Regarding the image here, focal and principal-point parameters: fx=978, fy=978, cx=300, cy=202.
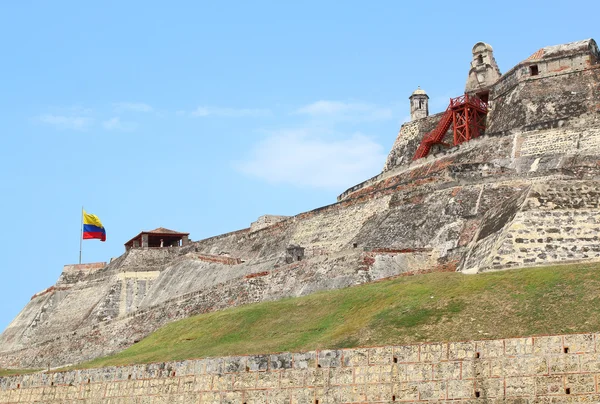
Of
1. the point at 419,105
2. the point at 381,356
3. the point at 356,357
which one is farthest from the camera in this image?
the point at 419,105

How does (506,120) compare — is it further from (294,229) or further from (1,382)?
(1,382)

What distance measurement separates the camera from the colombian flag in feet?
213

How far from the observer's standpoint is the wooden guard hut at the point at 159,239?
6353 cm

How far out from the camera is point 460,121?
2307 inches

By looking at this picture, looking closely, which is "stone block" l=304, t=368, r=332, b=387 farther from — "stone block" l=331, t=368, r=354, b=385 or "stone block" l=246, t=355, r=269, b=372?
"stone block" l=246, t=355, r=269, b=372

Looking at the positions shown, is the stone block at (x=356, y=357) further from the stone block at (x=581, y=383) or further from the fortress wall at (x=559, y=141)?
the fortress wall at (x=559, y=141)

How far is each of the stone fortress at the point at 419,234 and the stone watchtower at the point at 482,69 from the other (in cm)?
9

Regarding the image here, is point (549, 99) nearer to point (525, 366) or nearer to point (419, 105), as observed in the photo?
point (419, 105)

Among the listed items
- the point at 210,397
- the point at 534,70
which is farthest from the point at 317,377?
the point at 534,70

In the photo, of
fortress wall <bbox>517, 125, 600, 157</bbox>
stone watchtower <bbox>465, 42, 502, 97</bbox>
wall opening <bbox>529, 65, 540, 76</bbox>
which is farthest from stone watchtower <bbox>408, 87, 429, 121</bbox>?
fortress wall <bbox>517, 125, 600, 157</bbox>

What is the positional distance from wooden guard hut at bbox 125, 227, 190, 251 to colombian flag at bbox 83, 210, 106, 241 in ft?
6.34

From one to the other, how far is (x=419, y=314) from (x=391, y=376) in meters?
2.56

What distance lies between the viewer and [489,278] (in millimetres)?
24812

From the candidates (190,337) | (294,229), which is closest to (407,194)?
(294,229)
